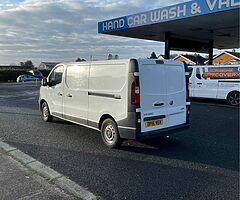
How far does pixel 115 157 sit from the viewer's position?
466cm

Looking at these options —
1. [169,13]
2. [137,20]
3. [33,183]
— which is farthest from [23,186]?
[137,20]

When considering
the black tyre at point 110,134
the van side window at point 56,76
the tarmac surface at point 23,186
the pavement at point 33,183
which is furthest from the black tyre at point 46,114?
the tarmac surface at point 23,186

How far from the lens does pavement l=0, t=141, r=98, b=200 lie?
10.6 feet

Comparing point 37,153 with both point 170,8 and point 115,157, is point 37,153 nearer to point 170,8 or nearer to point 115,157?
point 115,157

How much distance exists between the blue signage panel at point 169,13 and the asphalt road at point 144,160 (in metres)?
5.43

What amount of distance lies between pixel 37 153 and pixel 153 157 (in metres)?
2.27

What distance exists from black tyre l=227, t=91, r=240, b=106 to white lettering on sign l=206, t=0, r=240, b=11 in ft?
12.1

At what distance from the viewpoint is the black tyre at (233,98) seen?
1084cm

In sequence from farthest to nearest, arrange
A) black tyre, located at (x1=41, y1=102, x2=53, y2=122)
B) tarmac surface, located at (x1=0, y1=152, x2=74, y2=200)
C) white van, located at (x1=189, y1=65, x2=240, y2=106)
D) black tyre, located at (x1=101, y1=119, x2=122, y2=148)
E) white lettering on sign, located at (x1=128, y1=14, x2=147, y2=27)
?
white lettering on sign, located at (x1=128, y1=14, x2=147, y2=27)
white van, located at (x1=189, y1=65, x2=240, y2=106)
black tyre, located at (x1=41, y1=102, x2=53, y2=122)
black tyre, located at (x1=101, y1=119, x2=122, y2=148)
tarmac surface, located at (x1=0, y1=152, x2=74, y2=200)

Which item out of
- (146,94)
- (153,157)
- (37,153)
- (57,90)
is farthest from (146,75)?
(57,90)

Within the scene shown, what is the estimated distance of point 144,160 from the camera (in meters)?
4.53

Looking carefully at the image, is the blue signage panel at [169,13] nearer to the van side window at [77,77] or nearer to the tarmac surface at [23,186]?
the van side window at [77,77]

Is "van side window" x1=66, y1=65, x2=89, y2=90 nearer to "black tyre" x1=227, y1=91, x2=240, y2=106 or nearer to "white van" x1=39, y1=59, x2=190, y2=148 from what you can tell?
"white van" x1=39, y1=59, x2=190, y2=148

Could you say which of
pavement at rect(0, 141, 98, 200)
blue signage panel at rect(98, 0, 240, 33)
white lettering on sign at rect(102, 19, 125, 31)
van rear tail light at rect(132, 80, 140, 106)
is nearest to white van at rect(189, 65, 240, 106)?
blue signage panel at rect(98, 0, 240, 33)
